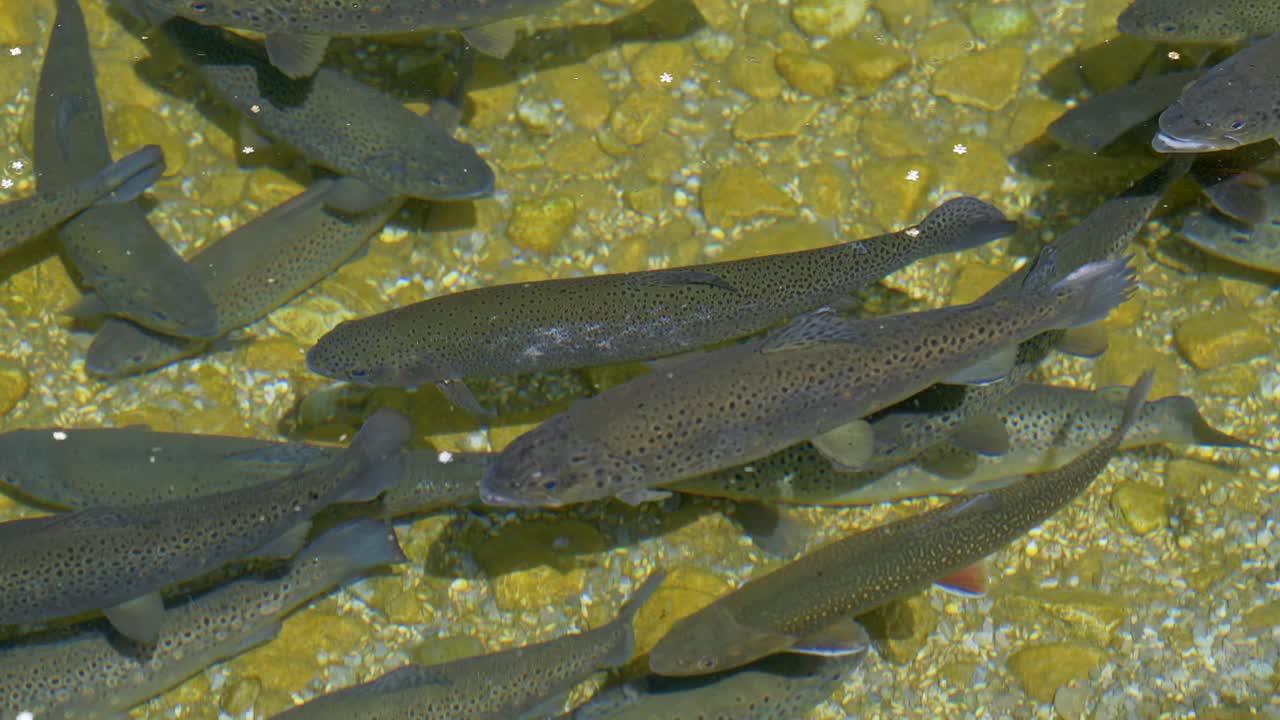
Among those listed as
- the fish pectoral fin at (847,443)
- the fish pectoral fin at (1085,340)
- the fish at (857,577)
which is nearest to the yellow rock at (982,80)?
the fish pectoral fin at (1085,340)

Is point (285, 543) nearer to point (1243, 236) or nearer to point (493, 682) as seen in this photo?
point (493, 682)

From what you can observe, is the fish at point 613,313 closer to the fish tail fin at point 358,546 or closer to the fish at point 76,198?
the fish tail fin at point 358,546

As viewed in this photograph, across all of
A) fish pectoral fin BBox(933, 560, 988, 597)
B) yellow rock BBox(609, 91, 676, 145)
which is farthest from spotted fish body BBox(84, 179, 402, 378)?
fish pectoral fin BBox(933, 560, 988, 597)

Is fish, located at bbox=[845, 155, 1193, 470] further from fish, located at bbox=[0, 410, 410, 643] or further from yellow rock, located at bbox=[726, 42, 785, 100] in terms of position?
fish, located at bbox=[0, 410, 410, 643]

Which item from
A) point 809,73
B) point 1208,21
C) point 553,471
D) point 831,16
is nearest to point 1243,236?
point 1208,21

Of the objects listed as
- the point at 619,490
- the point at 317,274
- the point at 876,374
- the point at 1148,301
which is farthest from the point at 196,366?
the point at 1148,301
